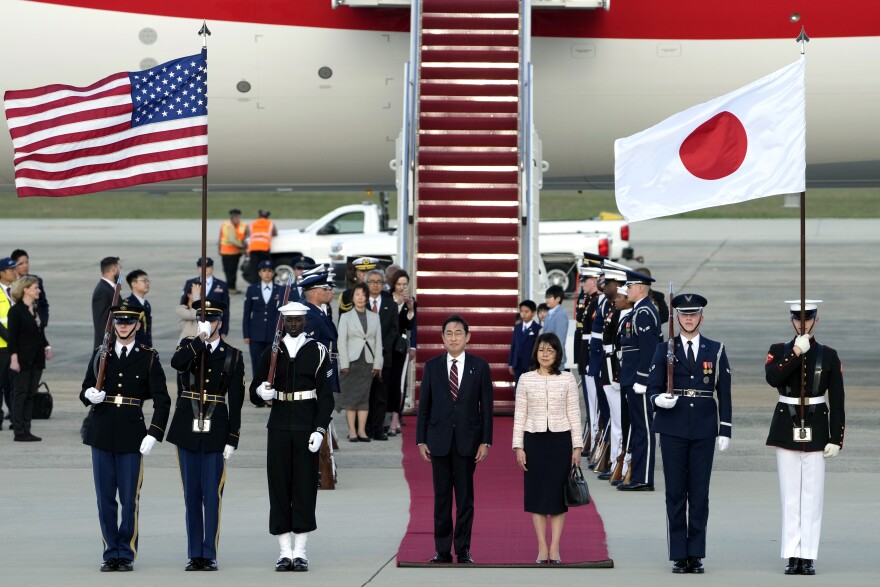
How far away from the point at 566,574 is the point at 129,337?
3463 mm

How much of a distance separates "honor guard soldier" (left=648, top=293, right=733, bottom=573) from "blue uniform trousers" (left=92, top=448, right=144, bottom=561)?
366 centimetres

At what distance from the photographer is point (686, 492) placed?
979 cm

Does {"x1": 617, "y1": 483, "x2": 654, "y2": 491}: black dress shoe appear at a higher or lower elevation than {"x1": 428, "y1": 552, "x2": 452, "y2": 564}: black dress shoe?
higher

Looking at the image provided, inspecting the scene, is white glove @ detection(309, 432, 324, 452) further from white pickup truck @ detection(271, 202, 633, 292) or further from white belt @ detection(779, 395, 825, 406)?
white pickup truck @ detection(271, 202, 633, 292)

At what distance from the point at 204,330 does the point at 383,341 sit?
18.8 ft

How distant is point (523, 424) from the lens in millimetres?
9789

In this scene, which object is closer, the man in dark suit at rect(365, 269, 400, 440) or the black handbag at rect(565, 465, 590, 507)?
the black handbag at rect(565, 465, 590, 507)

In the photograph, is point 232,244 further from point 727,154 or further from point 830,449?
point 830,449

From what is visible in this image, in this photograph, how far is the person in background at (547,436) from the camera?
9.65 meters

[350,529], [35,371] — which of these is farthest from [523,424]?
[35,371]

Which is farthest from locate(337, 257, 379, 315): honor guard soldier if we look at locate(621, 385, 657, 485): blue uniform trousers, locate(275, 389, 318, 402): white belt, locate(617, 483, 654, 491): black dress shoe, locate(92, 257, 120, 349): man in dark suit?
locate(275, 389, 318, 402): white belt

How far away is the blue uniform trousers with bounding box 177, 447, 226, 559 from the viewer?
966 centimetres

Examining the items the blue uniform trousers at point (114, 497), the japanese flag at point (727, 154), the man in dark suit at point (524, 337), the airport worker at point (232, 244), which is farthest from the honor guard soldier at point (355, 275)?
the airport worker at point (232, 244)

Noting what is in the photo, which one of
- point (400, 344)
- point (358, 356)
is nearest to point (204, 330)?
point (358, 356)
